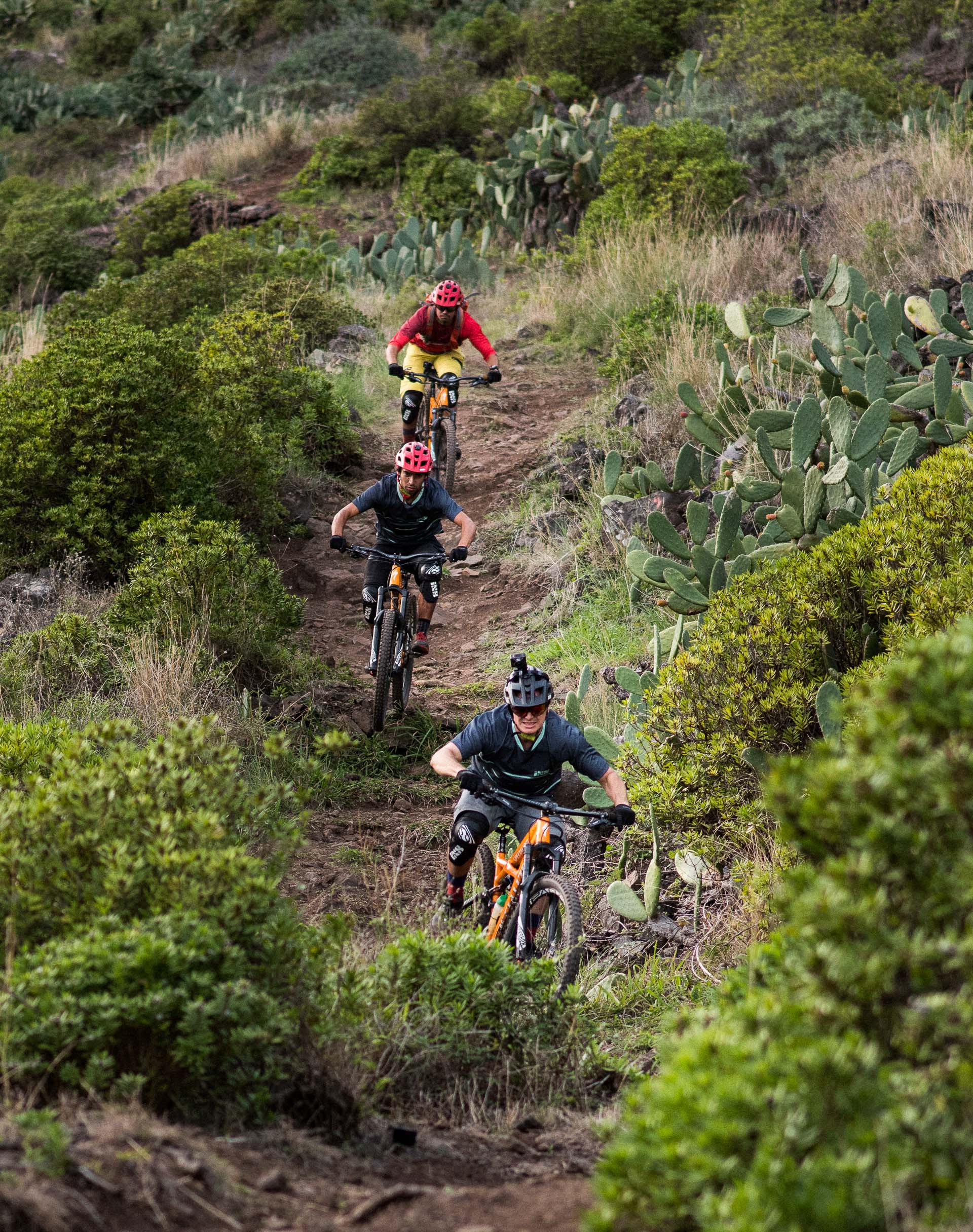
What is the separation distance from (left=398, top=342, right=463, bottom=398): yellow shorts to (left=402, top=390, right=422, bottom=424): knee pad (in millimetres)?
91

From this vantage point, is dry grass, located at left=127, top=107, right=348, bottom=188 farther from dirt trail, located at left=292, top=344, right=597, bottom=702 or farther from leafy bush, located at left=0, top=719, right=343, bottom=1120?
leafy bush, located at left=0, top=719, right=343, bottom=1120

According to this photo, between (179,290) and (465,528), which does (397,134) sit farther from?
(465,528)

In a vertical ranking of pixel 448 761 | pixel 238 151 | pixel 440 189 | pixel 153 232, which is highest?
Answer: pixel 238 151

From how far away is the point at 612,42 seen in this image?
2248cm

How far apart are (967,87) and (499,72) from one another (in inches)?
534

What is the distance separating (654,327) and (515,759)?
767cm

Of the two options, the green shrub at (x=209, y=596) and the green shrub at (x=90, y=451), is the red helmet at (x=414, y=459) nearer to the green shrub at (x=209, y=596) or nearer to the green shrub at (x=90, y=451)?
A: the green shrub at (x=209, y=596)

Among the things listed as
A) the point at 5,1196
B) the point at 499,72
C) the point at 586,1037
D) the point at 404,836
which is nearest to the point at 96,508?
the point at 404,836

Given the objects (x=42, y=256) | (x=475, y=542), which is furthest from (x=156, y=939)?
(x=42, y=256)

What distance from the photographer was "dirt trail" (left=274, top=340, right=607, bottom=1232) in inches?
127

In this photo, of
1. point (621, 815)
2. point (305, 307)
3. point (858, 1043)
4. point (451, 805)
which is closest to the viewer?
point (858, 1043)

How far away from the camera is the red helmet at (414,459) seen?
27.0 feet

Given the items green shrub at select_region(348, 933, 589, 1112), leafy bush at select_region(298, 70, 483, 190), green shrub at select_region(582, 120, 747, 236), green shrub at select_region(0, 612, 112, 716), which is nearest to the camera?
green shrub at select_region(348, 933, 589, 1112)

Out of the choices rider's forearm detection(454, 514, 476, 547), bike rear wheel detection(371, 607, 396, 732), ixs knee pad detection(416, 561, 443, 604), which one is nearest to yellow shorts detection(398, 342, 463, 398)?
rider's forearm detection(454, 514, 476, 547)
